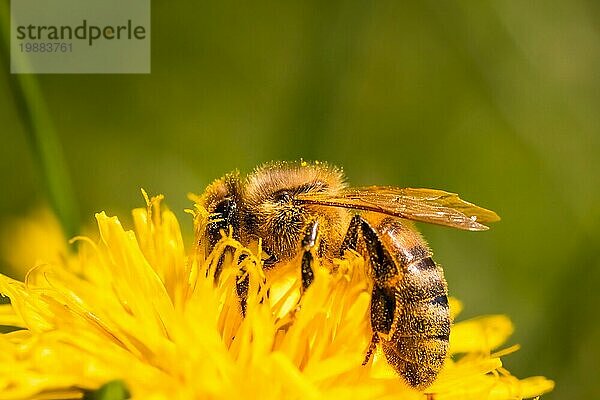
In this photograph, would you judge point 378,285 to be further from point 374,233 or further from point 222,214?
point 222,214

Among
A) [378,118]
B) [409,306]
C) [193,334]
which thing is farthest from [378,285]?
[378,118]

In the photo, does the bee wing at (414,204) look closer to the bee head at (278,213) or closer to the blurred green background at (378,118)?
the bee head at (278,213)

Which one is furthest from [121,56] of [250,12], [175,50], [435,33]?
[435,33]

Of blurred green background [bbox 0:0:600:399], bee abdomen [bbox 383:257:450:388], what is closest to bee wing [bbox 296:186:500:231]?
bee abdomen [bbox 383:257:450:388]

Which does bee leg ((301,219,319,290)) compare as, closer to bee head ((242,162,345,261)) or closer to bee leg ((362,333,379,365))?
bee head ((242,162,345,261))

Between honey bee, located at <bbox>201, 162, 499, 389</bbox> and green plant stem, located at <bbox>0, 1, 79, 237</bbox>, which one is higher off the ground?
green plant stem, located at <bbox>0, 1, 79, 237</bbox>

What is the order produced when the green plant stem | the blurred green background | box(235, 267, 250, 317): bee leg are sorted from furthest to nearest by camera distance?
the blurred green background
the green plant stem
box(235, 267, 250, 317): bee leg
